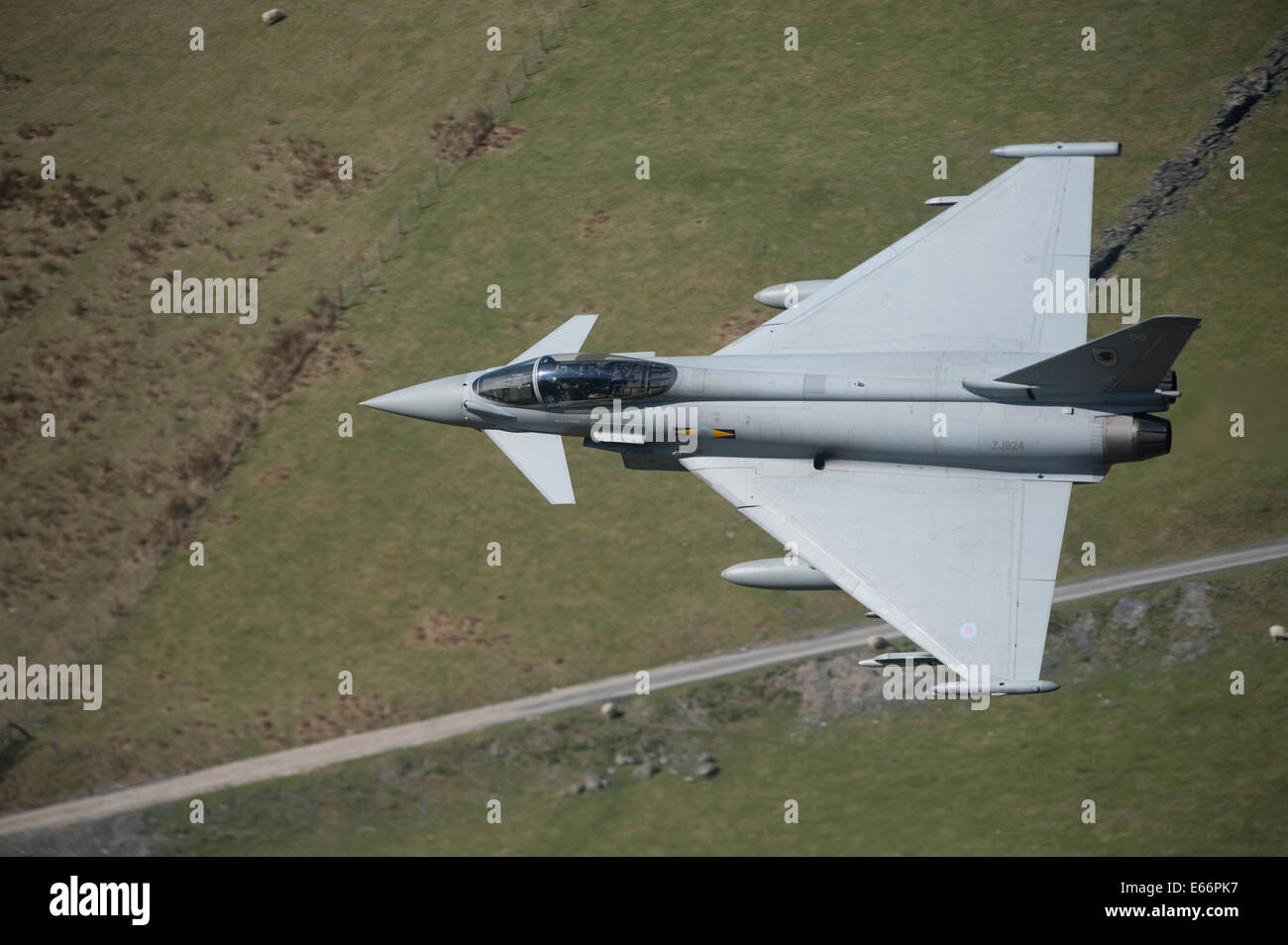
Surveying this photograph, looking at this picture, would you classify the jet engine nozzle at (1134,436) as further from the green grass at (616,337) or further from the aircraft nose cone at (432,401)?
the aircraft nose cone at (432,401)

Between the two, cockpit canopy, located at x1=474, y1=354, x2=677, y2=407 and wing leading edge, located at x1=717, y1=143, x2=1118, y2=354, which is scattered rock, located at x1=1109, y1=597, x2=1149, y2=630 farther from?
cockpit canopy, located at x1=474, y1=354, x2=677, y2=407

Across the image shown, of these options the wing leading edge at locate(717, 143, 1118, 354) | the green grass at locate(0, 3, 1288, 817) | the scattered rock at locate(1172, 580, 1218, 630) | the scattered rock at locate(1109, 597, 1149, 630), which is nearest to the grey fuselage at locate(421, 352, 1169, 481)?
the wing leading edge at locate(717, 143, 1118, 354)

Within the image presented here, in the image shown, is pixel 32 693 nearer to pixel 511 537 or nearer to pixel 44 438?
pixel 44 438

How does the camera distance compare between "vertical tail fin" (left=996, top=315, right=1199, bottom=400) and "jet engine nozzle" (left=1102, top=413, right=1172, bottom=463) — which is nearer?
"vertical tail fin" (left=996, top=315, right=1199, bottom=400)

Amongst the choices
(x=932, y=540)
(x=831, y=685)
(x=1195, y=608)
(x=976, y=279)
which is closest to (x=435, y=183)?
(x=976, y=279)

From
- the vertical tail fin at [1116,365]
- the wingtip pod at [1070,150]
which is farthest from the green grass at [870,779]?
the wingtip pod at [1070,150]

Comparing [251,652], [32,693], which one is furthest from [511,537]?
[32,693]

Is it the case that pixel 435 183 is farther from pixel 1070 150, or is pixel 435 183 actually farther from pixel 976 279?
pixel 1070 150
